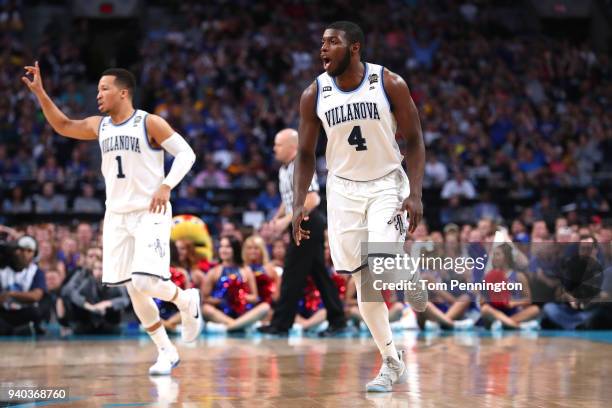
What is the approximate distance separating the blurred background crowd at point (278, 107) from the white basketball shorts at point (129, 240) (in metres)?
4.27

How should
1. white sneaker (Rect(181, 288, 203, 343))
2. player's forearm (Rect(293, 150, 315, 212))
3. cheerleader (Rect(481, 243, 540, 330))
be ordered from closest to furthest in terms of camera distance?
player's forearm (Rect(293, 150, 315, 212)), white sneaker (Rect(181, 288, 203, 343)), cheerleader (Rect(481, 243, 540, 330))

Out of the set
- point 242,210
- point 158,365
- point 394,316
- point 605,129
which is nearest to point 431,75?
point 605,129

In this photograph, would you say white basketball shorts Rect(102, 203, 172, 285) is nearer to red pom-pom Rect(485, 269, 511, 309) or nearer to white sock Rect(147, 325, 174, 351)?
white sock Rect(147, 325, 174, 351)

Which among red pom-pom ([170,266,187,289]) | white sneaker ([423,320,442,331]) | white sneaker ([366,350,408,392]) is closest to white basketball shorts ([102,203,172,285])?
white sneaker ([366,350,408,392])

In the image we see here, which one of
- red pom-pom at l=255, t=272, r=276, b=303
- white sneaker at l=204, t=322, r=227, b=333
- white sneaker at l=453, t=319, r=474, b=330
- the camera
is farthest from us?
red pom-pom at l=255, t=272, r=276, b=303

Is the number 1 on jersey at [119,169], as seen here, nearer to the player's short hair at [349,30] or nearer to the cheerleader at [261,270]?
the player's short hair at [349,30]

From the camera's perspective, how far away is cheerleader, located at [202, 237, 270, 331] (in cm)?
1222

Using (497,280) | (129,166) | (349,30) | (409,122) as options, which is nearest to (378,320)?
(409,122)

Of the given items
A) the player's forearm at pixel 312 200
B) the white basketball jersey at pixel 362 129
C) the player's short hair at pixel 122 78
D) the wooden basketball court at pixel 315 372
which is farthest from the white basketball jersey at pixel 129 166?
the player's forearm at pixel 312 200

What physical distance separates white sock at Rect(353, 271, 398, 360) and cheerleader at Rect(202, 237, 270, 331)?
18.5 ft

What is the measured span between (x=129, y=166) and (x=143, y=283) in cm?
93

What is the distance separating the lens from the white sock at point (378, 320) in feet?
21.5

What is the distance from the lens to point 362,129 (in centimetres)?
644

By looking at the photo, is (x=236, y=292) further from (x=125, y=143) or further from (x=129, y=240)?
(x=125, y=143)
